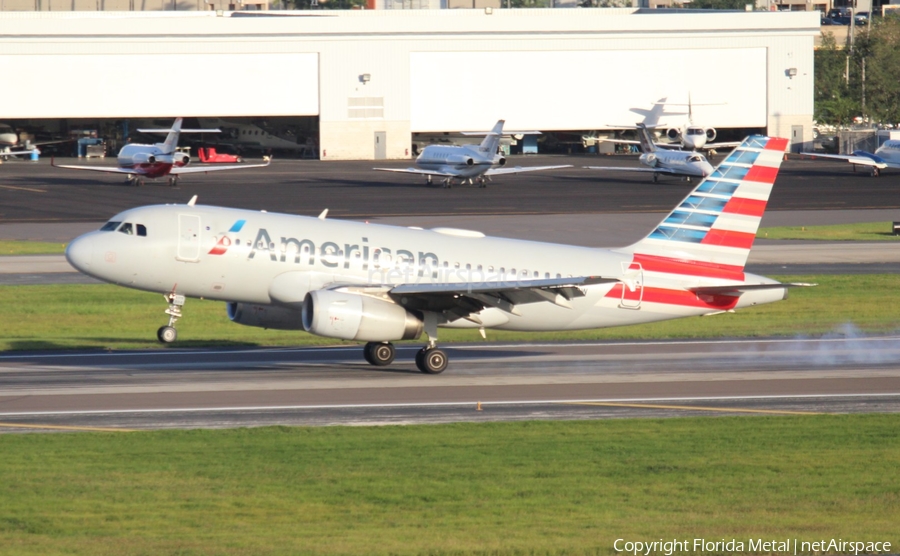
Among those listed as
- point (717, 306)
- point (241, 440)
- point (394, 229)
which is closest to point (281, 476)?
point (241, 440)

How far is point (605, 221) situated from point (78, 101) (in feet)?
248

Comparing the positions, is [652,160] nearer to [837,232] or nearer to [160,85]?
[837,232]

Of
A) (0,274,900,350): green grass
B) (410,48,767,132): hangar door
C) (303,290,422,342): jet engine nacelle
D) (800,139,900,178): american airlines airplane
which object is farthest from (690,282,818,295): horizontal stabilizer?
(410,48,767,132): hangar door

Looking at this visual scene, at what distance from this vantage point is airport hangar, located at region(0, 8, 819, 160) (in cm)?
12675

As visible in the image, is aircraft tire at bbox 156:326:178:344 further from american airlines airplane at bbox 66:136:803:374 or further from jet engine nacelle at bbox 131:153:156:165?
jet engine nacelle at bbox 131:153:156:165

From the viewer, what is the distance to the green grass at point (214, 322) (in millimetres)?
37438

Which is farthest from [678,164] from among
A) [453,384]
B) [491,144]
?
[453,384]

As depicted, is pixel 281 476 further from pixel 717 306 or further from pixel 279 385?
pixel 717 306

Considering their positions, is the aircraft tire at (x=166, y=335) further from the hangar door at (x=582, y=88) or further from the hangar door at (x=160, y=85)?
the hangar door at (x=582, y=88)

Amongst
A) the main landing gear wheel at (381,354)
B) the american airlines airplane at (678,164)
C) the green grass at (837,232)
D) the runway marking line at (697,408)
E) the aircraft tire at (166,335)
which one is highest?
the american airlines airplane at (678,164)

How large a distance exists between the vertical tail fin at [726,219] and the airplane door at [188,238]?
1206 centimetres

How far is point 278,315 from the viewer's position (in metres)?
→ 30.6

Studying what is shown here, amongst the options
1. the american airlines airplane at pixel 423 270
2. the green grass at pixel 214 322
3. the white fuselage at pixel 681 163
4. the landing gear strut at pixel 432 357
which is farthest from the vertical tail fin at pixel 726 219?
the white fuselage at pixel 681 163

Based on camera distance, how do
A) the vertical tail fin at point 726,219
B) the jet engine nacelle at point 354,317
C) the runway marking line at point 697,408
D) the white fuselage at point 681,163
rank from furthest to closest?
the white fuselage at point 681,163 < the vertical tail fin at point 726,219 < the jet engine nacelle at point 354,317 < the runway marking line at point 697,408
